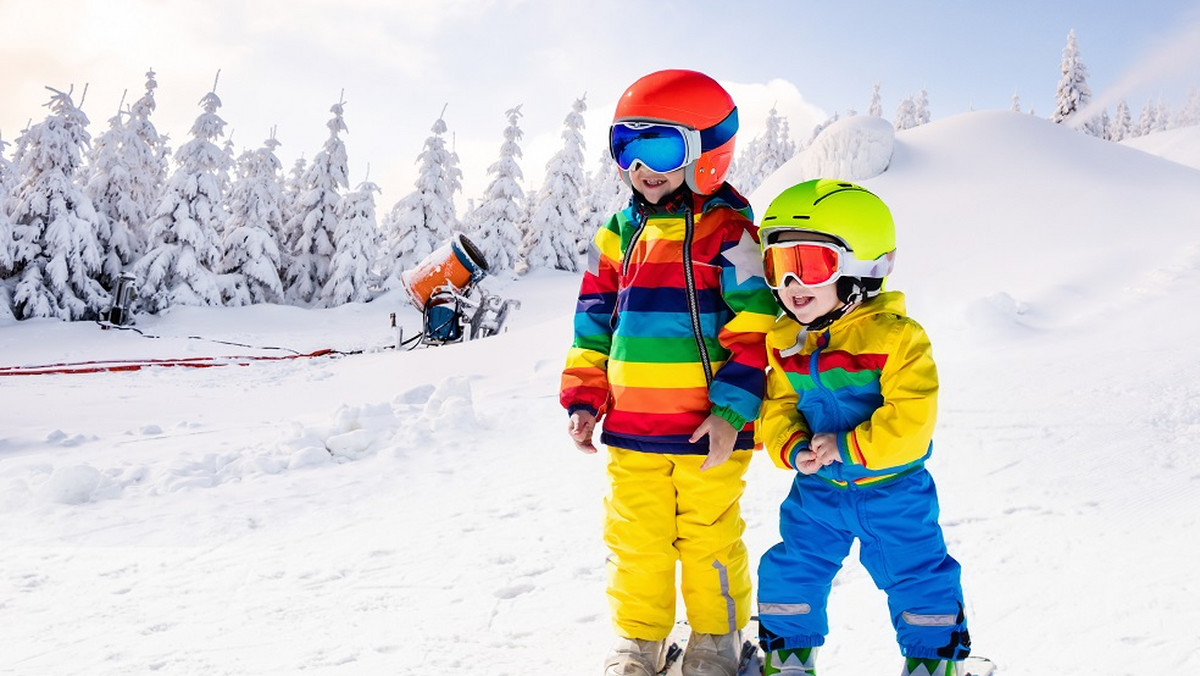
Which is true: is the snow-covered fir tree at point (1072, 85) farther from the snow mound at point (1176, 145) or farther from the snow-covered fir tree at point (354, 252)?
the snow-covered fir tree at point (354, 252)

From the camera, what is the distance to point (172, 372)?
36.9 feet

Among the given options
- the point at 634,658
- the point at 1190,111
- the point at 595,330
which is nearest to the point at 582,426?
the point at 595,330

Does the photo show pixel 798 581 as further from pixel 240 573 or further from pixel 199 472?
pixel 199 472

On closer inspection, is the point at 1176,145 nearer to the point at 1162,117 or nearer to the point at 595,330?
the point at 1162,117

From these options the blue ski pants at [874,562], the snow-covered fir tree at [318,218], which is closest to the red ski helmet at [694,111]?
the blue ski pants at [874,562]

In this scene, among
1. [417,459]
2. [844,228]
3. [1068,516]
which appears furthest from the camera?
[417,459]

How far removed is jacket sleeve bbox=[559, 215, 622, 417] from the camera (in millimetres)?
Answer: 2639

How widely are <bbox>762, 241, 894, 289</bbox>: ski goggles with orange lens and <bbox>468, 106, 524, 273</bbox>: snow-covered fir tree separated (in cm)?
2920

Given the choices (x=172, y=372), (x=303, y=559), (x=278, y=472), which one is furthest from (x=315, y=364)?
(x=303, y=559)

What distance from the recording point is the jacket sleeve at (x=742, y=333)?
7.46 feet

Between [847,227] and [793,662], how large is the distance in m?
1.33

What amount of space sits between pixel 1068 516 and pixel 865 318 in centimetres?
211

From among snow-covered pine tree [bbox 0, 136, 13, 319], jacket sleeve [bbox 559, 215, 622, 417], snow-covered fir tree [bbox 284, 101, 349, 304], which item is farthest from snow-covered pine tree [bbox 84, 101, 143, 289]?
jacket sleeve [bbox 559, 215, 622, 417]

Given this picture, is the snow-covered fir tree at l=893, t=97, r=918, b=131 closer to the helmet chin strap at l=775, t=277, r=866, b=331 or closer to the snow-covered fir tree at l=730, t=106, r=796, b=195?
the snow-covered fir tree at l=730, t=106, r=796, b=195
